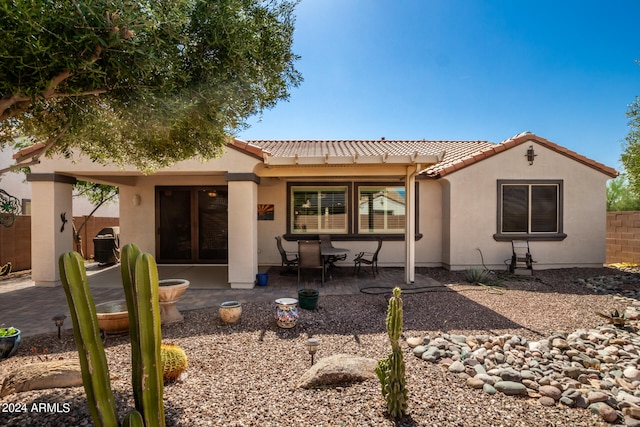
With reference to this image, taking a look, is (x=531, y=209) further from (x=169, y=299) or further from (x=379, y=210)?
(x=169, y=299)

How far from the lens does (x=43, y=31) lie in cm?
238

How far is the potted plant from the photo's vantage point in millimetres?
3994

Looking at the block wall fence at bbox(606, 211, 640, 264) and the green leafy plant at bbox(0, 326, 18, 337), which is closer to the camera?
the green leafy plant at bbox(0, 326, 18, 337)

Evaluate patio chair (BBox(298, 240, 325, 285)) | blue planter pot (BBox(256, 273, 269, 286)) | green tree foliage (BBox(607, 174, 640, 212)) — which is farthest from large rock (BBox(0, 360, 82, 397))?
green tree foliage (BBox(607, 174, 640, 212))

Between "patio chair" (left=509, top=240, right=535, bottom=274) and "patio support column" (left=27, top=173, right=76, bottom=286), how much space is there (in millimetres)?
11789

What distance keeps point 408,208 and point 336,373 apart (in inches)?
211

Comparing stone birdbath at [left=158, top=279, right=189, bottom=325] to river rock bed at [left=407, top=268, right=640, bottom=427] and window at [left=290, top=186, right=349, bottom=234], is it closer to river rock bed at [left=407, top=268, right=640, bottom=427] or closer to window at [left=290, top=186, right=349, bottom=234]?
river rock bed at [left=407, top=268, right=640, bottom=427]

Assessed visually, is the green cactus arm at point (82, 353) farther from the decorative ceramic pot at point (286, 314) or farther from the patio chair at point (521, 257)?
the patio chair at point (521, 257)

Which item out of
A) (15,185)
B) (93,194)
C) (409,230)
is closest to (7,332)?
(409,230)

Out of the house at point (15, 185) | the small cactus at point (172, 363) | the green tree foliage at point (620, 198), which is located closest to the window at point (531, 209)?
the green tree foliage at point (620, 198)

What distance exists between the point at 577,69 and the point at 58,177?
15140 mm

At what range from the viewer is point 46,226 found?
7.62m

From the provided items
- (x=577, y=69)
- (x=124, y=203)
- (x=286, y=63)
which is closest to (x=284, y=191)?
(x=124, y=203)

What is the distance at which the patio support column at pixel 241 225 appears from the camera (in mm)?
7359
